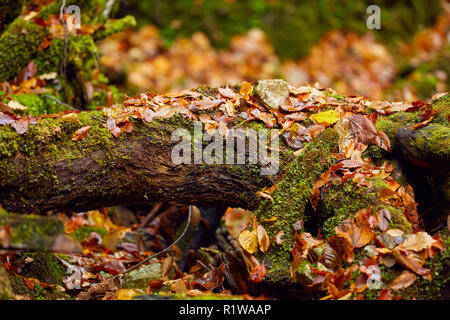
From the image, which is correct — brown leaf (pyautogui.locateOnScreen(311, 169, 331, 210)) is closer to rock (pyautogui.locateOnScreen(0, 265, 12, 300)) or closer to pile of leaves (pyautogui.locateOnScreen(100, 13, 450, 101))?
rock (pyautogui.locateOnScreen(0, 265, 12, 300))

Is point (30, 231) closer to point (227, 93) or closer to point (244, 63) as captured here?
point (227, 93)

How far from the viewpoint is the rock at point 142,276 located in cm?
299

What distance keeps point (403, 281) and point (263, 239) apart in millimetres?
776

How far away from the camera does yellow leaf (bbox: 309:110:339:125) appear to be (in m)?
3.03

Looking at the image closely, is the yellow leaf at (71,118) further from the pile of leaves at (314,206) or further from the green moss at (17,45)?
the green moss at (17,45)

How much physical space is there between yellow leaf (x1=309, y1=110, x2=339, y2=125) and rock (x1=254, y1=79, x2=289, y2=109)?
24 cm

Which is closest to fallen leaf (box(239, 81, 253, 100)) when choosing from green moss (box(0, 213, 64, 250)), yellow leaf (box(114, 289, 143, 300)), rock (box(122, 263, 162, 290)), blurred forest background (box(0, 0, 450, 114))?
rock (box(122, 263, 162, 290))

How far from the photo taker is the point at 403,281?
2170mm

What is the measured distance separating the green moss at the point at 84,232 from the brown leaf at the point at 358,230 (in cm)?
225

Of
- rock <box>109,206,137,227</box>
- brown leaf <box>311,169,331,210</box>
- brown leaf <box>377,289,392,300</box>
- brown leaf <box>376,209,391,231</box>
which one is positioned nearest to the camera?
brown leaf <box>377,289,392,300</box>

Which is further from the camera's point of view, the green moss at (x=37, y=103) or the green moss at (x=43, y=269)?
the green moss at (x=37, y=103)

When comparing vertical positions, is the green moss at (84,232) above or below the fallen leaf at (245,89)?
below

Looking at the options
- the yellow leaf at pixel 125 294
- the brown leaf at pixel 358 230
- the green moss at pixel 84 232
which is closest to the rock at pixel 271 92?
the brown leaf at pixel 358 230
